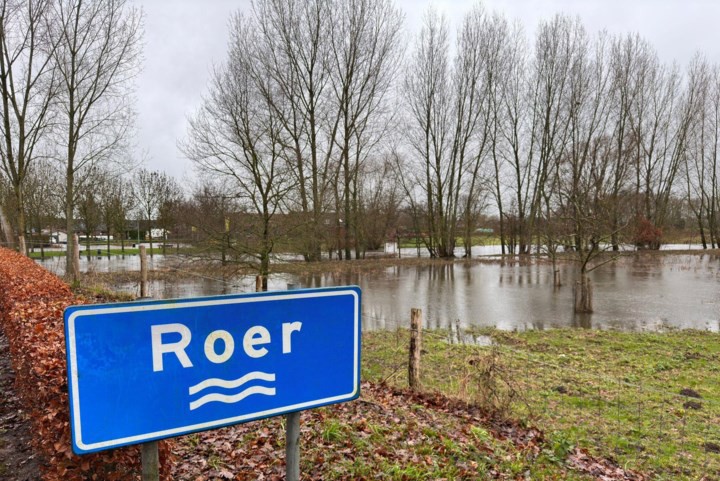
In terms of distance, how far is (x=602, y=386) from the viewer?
20.7ft

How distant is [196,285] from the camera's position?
60.1ft

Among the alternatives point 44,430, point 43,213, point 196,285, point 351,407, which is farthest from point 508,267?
→ point 43,213

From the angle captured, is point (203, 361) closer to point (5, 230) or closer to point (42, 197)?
point (5, 230)

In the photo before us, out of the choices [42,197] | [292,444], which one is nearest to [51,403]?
[292,444]

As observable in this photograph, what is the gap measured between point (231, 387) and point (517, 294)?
1615 cm

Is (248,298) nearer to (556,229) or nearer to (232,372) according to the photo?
(232,372)

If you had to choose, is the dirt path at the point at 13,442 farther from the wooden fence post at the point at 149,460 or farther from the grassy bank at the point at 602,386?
the grassy bank at the point at 602,386

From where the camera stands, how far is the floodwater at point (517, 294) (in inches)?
454

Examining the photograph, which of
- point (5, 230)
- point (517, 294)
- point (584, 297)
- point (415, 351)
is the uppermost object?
point (5, 230)

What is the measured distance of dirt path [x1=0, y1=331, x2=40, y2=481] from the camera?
10.4 ft

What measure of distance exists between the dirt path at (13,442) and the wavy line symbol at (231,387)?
112 inches

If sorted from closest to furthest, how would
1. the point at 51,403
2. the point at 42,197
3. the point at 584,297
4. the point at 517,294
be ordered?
the point at 51,403 → the point at 584,297 → the point at 517,294 → the point at 42,197

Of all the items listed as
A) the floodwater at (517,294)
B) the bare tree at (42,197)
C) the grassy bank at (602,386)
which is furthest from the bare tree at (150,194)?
the grassy bank at (602,386)

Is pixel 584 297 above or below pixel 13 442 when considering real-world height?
below
